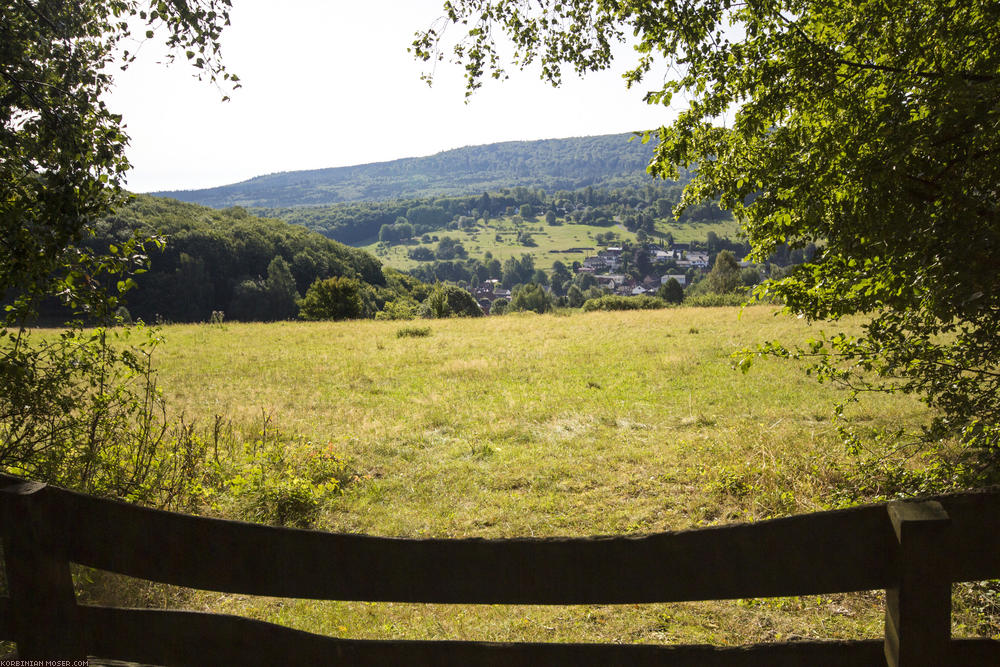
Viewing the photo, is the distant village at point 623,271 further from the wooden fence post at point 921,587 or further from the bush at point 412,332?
the wooden fence post at point 921,587

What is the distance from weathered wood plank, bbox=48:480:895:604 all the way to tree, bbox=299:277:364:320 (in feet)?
141

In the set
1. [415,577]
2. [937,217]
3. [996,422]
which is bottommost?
[996,422]

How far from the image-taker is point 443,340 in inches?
893

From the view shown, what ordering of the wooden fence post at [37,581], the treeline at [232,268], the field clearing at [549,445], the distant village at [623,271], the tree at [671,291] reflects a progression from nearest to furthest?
the wooden fence post at [37,581] < the field clearing at [549,445] < the tree at [671,291] < the treeline at [232,268] < the distant village at [623,271]

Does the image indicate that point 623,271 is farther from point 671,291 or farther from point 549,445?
point 549,445

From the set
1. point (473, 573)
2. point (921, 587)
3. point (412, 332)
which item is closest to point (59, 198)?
point (473, 573)

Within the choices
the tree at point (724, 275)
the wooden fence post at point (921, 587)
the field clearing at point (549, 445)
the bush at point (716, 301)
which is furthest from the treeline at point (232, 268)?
the wooden fence post at point (921, 587)

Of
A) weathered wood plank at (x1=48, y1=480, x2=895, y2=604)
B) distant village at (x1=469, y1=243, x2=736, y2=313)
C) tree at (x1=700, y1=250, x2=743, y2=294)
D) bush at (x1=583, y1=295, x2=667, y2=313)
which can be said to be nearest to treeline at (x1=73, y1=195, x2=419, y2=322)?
bush at (x1=583, y1=295, x2=667, y2=313)

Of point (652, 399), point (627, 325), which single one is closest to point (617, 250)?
point (627, 325)

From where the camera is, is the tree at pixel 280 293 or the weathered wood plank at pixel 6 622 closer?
the weathered wood plank at pixel 6 622

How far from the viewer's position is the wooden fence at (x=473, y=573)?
1.67 meters

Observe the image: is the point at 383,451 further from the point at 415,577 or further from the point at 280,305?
the point at 280,305

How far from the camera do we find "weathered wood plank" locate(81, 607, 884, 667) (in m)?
1.85

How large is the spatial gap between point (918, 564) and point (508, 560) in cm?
120
